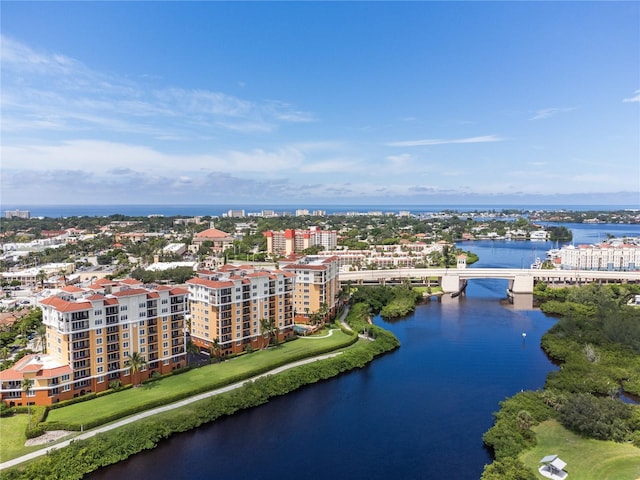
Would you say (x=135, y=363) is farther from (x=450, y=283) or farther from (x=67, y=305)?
(x=450, y=283)

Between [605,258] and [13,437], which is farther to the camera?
[605,258]

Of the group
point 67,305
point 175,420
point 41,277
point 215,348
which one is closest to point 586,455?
point 175,420

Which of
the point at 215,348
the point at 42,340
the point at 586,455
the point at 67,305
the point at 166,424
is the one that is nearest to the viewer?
the point at 586,455

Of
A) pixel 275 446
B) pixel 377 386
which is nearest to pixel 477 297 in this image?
pixel 377 386

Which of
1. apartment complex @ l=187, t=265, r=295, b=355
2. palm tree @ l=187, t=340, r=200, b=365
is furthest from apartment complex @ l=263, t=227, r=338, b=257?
palm tree @ l=187, t=340, r=200, b=365

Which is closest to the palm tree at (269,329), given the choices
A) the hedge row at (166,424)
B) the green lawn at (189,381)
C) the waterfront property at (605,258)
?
the green lawn at (189,381)

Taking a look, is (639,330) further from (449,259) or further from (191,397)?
(449,259)

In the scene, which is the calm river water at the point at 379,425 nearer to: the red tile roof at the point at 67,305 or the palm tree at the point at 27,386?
the palm tree at the point at 27,386
